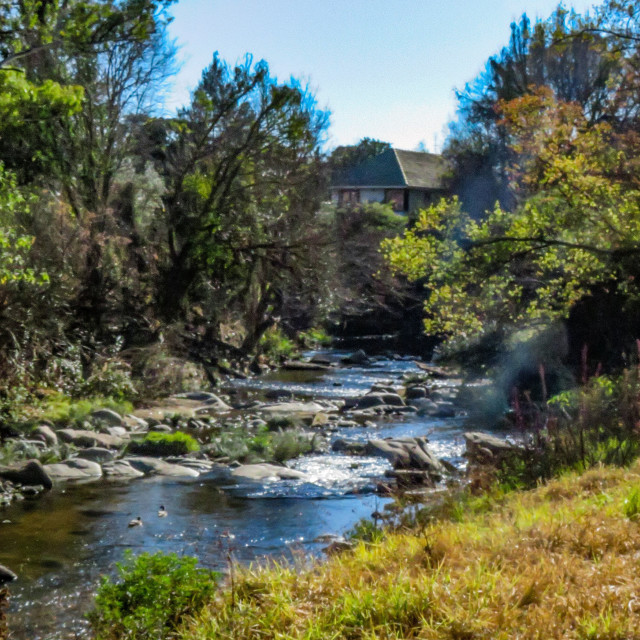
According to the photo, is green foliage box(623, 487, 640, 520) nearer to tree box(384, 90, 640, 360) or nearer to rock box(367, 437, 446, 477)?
rock box(367, 437, 446, 477)

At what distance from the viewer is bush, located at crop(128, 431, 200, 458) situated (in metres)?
13.5

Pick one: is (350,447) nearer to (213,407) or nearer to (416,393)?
(213,407)

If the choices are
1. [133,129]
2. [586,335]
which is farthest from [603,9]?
[133,129]

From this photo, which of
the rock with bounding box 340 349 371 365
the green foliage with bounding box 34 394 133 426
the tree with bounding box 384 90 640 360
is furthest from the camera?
the rock with bounding box 340 349 371 365

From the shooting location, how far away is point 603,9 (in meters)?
11.8

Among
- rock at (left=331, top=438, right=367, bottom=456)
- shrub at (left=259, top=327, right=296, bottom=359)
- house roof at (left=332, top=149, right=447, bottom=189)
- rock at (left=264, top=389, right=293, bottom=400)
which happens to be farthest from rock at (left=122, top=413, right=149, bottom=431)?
house roof at (left=332, top=149, right=447, bottom=189)

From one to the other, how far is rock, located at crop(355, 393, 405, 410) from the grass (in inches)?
529

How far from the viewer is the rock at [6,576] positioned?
7051mm

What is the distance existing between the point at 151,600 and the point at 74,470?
7.41 metres

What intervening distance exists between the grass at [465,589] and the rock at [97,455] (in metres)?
7.79

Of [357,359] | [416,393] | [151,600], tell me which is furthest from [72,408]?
[357,359]

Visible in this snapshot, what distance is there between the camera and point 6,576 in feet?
23.2

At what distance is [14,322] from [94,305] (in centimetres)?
448

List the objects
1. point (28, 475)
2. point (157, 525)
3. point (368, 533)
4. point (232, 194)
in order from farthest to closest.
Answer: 1. point (232, 194)
2. point (28, 475)
3. point (157, 525)
4. point (368, 533)
